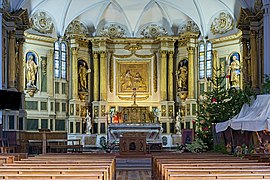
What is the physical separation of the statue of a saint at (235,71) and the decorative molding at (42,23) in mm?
10267

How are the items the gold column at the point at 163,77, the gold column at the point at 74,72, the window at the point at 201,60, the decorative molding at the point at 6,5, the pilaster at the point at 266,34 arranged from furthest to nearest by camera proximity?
the gold column at the point at 163,77, the window at the point at 201,60, the gold column at the point at 74,72, the decorative molding at the point at 6,5, the pilaster at the point at 266,34

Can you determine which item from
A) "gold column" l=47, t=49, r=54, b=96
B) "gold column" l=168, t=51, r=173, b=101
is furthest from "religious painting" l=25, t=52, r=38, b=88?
"gold column" l=168, t=51, r=173, b=101

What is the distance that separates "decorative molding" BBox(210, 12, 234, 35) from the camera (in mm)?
30606

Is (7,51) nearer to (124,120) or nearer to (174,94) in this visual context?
(124,120)

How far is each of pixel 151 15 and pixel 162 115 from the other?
19.9ft

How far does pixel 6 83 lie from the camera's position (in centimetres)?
2530

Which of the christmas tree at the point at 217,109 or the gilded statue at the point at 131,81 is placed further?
the gilded statue at the point at 131,81

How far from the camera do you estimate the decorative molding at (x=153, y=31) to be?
108 ft

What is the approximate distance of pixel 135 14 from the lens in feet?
109

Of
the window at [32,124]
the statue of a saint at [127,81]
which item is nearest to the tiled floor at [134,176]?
the window at [32,124]

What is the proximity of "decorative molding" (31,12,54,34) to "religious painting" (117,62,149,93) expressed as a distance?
477 centimetres

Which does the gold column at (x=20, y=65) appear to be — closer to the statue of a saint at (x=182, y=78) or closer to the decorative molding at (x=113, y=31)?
the decorative molding at (x=113, y=31)

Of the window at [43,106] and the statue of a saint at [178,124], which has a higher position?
the window at [43,106]

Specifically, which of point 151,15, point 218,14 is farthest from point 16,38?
point 218,14
